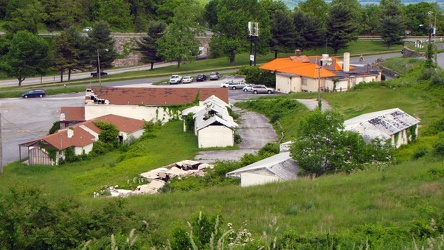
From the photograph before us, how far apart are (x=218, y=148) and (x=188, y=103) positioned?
8248mm

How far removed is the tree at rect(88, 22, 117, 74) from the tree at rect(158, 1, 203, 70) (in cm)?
440

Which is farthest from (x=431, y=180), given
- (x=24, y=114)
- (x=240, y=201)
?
(x=24, y=114)

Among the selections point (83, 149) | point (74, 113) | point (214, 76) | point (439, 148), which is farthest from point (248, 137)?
point (214, 76)

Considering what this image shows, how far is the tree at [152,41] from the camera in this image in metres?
57.8

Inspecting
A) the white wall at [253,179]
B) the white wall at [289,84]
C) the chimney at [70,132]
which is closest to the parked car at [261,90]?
the white wall at [289,84]

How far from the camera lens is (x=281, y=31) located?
58.5 metres

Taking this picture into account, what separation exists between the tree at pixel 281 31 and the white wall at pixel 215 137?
31316mm

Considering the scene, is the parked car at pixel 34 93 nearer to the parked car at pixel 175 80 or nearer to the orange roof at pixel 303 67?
the parked car at pixel 175 80

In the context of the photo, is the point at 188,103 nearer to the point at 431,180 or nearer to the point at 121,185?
the point at 121,185

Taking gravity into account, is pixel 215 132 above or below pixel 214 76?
below

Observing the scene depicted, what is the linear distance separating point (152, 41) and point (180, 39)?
3.85m

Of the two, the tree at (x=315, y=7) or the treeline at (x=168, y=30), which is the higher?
the tree at (x=315, y=7)

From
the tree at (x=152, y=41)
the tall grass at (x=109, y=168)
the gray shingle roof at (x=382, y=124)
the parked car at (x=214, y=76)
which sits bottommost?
the tall grass at (x=109, y=168)

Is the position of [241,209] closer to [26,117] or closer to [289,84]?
[26,117]
